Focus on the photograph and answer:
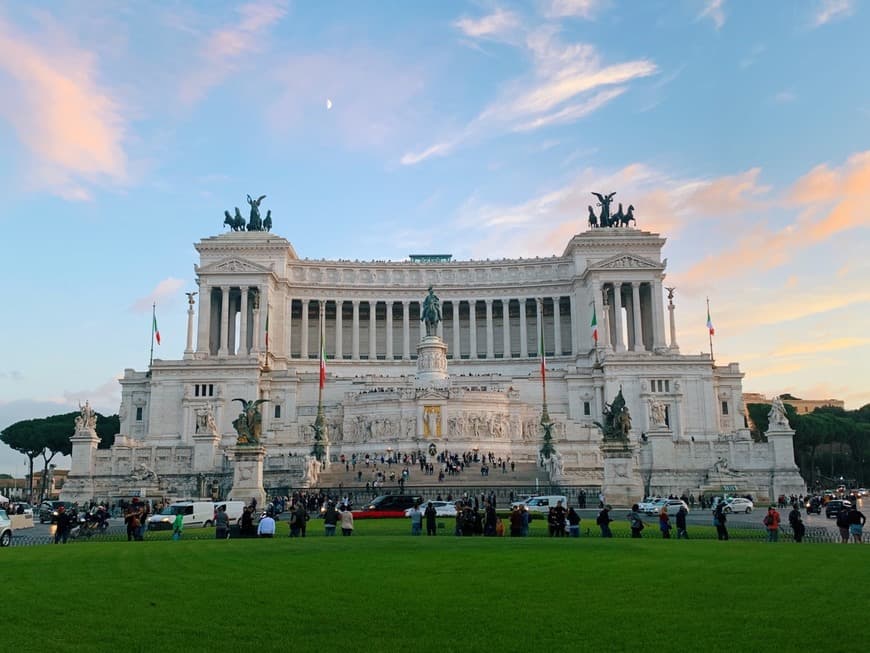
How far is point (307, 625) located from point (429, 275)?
110 meters

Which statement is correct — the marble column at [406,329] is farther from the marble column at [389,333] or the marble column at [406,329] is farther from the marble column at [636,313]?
the marble column at [636,313]

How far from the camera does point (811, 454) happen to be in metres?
106

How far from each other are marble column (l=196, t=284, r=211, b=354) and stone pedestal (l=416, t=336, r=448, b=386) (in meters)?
31.0

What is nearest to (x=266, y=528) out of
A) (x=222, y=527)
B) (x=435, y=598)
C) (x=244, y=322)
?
(x=222, y=527)

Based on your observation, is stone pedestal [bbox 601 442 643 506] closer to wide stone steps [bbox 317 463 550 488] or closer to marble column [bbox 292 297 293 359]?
wide stone steps [bbox 317 463 550 488]

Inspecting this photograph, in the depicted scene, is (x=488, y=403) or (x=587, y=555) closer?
(x=587, y=555)

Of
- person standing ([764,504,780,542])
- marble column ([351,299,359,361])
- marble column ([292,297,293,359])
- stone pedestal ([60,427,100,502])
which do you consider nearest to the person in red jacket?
person standing ([764,504,780,542])

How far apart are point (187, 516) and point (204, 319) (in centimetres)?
7091

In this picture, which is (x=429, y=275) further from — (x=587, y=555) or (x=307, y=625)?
(x=307, y=625)

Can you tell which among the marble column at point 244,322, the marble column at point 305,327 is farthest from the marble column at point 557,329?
the marble column at point 244,322

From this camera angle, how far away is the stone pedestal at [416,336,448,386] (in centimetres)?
9012

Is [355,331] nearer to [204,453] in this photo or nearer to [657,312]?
[657,312]

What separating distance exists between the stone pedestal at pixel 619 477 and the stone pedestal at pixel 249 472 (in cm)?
2025

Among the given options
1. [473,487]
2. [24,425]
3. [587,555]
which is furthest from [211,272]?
[587,555]
